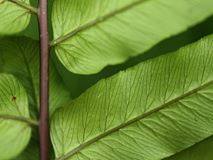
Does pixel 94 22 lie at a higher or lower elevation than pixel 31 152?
higher

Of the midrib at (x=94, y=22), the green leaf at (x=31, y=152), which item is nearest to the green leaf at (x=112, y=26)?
the midrib at (x=94, y=22)

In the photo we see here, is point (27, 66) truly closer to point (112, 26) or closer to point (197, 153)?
point (112, 26)

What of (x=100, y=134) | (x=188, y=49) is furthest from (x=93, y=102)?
(x=188, y=49)

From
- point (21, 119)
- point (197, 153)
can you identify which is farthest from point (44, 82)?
point (197, 153)

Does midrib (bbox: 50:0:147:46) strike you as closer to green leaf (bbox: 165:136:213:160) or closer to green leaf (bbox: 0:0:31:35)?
green leaf (bbox: 0:0:31:35)

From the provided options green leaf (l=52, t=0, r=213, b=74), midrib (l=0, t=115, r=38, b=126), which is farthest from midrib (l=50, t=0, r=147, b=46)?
midrib (l=0, t=115, r=38, b=126)

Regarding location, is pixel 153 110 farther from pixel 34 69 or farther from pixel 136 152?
pixel 34 69
